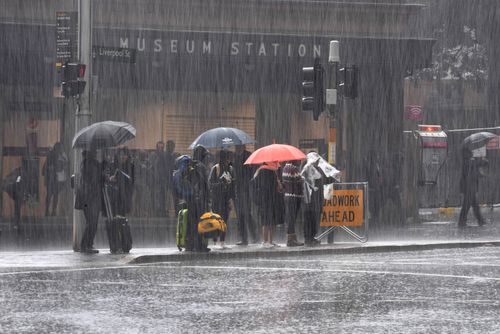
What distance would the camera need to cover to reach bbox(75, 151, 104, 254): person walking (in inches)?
713

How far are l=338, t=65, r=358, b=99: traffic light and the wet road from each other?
4.28 meters

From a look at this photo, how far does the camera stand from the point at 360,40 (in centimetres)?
2880

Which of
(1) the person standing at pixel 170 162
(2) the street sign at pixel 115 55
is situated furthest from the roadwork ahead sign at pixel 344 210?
(1) the person standing at pixel 170 162

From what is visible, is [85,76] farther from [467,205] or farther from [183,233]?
[467,205]

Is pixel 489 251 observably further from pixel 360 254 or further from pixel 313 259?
pixel 313 259

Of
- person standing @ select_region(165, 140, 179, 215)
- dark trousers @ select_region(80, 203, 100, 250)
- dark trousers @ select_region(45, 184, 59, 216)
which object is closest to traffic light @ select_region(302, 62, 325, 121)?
dark trousers @ select_region(80, 203, 100, 250)

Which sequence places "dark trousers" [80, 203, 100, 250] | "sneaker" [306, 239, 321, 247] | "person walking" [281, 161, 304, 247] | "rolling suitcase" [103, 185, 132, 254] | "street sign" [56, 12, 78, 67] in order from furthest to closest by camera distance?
1. "sneaker" [306, 239, 321, 247]
2. "person walking" [281, 161, 304, 247]
3. "street sign" [56, 12, 78, 67]
4. "dark trousers" [80, 203, 100, 250]
5. "rolling suitcase" [103, 185, 132, 254]

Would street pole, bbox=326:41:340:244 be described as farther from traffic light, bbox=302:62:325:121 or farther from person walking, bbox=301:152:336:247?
person walking, bbox=301:152:336:247

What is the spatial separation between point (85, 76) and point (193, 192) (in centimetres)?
256

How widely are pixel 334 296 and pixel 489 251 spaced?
7.26 metres

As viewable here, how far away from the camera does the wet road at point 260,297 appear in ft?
33.2

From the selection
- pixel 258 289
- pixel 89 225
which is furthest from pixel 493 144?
pixel 258 289

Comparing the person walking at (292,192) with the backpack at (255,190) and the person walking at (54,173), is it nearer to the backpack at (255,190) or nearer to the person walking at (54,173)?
the backpack at (255,190)

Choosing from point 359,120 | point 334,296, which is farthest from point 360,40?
point 334,296
